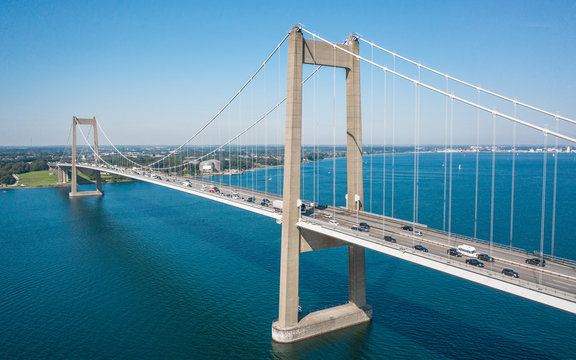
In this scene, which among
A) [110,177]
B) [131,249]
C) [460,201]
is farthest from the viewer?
[110,177]

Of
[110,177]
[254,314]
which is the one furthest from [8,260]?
[110,177]

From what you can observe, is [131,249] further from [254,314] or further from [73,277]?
[254,314]

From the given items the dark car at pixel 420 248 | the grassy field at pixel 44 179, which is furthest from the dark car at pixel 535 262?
the grassy field at pixel 44 179

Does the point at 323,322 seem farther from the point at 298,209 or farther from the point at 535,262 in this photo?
the point at 535,262

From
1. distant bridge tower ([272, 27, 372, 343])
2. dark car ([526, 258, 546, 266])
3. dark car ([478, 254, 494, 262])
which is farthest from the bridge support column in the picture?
dark car ([526, 258, 546, 266])

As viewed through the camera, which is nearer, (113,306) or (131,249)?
(113,306)

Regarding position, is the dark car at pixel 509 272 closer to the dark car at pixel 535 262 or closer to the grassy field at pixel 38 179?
the dark car at pixel 535 262
